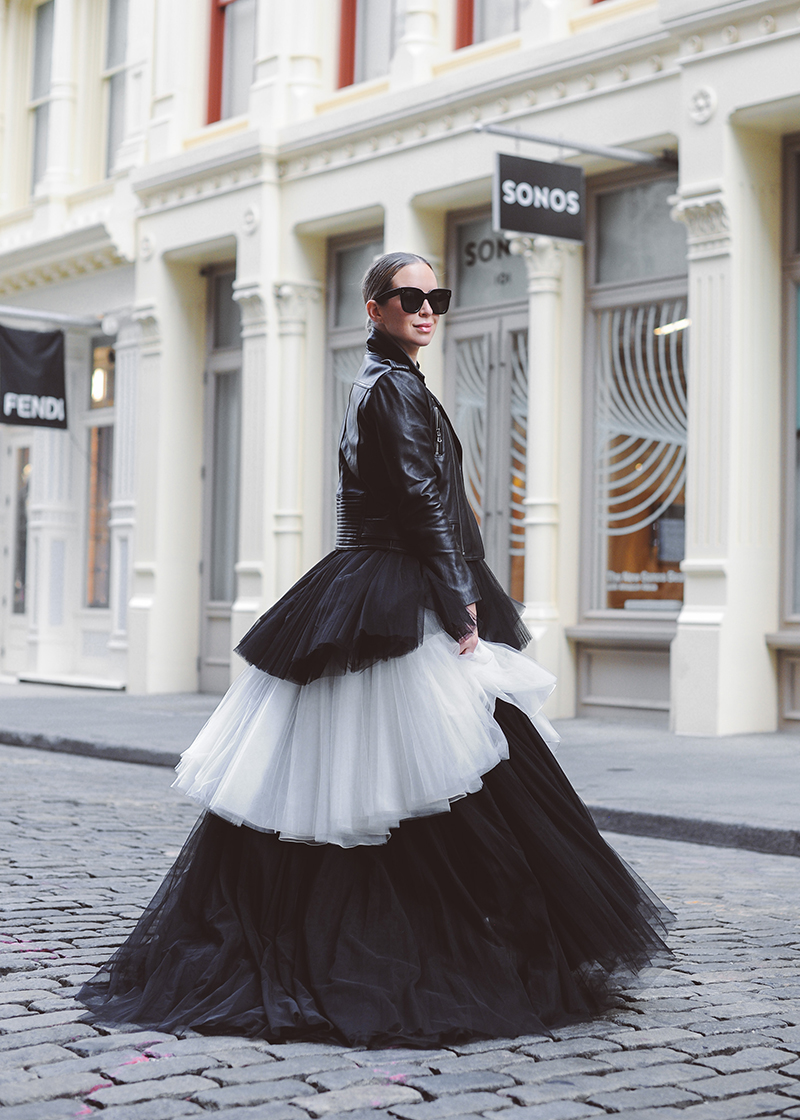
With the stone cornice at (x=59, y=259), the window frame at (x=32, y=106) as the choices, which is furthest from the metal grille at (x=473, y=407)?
the window frame at (x=32, y=106)

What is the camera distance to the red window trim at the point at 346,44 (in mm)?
15336

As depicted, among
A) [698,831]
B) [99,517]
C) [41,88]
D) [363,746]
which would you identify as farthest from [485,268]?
[363,746]

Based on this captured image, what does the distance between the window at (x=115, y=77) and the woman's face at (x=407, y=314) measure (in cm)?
1557

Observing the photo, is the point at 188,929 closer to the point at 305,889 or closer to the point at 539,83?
the point at 305,889

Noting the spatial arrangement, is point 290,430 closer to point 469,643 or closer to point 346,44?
point 346,44

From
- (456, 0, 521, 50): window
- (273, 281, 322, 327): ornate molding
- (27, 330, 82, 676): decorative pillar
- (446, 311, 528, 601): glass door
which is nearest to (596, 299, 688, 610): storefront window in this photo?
(446, 311, 528, 601): glass door

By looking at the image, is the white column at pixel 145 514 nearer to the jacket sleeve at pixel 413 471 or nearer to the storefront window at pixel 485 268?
the storefront window at pixel 485 268

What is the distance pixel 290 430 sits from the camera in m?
15.4

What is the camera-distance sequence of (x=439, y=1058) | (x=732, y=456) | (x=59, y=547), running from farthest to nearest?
1. (x=59, y=547)
2. (x=732, y=456)
3. (x=439, y=1058)

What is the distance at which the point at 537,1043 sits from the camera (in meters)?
3.45

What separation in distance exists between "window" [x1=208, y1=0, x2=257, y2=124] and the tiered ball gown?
13.7 m

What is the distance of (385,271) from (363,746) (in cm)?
119

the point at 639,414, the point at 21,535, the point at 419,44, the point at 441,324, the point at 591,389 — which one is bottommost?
the point at 21,535

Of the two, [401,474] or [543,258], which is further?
[543,258]
